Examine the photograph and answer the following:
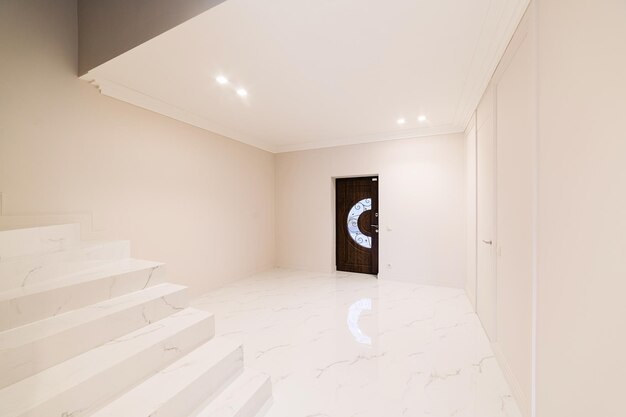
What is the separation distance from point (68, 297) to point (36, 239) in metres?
0.81

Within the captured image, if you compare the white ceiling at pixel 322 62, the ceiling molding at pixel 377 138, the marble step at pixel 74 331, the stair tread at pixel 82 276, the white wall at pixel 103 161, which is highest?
the white ceiling at pixel 322 62

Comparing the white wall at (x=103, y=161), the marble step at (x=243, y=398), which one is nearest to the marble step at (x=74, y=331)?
the marble step at (x=243, y=398)

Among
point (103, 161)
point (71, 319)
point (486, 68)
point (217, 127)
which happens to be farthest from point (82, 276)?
point (486, 68)

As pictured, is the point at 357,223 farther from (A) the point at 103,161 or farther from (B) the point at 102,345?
(B) the point at 102,345

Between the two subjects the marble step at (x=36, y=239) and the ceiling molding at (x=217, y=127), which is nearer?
the marble step at (x=36, y=239)

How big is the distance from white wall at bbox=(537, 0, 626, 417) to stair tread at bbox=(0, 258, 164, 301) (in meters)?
2.69

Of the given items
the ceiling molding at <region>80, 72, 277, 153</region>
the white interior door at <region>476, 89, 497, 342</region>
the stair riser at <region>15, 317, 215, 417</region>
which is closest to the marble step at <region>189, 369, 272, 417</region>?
the stair riser at <region>15, 317, 215, 417</region>

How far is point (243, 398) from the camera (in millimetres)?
1580

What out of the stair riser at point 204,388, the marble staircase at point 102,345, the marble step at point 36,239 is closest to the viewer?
the marble staircase at point 102,345

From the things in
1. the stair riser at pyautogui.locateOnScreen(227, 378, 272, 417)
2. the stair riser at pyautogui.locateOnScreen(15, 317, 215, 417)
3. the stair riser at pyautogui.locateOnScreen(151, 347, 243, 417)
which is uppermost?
the stair riser at pyautogui.locateOnScreen(15, 317, 215, 417)

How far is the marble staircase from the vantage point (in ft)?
3.93

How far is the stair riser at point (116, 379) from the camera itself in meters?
1.12

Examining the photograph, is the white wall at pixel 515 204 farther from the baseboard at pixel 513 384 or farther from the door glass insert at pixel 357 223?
the door glass insert at pixel 357 223

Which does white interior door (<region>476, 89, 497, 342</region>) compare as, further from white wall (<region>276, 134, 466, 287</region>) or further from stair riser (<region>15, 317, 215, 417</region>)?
stair riser (<region>15, 317, 215, 417</region>)
